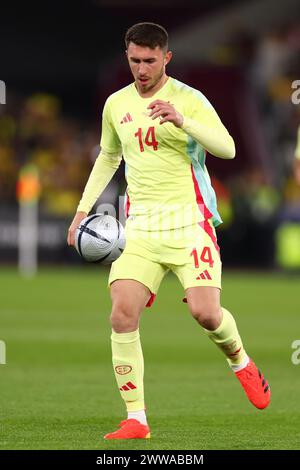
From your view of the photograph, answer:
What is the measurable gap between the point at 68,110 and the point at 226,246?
7.71 m

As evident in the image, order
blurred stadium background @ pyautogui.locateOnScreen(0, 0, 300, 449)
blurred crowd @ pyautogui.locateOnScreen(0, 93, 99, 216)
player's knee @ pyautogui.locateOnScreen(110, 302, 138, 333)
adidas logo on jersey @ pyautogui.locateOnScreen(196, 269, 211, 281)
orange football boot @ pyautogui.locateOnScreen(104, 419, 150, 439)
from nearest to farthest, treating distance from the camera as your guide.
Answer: orange football boot @ pyautogui.locateOnScreen(104, 419, 150, 439) < player's knee @ pyautogui.locateOnScreen(110, 302, 138, 333) < adidas logo on jersey @ pyautogui.locateOnScreen(196, 269, 211, 281) < blurred stadium background @ pyautogui.locateOnScreen(0, 0, 300, 449) < blurred crowd @ pyautogui.locateOnScreen(0, 93, 99, 216)

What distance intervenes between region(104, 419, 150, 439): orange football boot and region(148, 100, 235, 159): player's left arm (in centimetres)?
162

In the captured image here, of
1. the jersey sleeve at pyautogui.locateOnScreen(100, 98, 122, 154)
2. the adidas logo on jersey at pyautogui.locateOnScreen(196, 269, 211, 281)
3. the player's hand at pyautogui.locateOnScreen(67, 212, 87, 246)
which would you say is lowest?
the adidas logo on jersey at pyautogui.locateOnScreen(196, 269, 211, 281)

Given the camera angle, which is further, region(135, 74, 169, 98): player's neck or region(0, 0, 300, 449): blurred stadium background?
region(0, 0, 300, 449): blurred stadium background

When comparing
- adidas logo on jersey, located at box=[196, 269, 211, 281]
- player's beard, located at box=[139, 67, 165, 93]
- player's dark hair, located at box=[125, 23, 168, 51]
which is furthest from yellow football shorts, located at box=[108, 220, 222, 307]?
player's dark hair, located at box=[125, 23, 168, 51]

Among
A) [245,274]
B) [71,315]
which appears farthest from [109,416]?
[245,274]

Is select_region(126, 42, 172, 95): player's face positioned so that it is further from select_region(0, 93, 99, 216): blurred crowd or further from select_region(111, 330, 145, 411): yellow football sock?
select_region(0, 93, 99, 216): blurred crowd

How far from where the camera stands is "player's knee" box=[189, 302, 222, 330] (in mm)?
7609

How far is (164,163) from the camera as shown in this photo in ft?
25.5

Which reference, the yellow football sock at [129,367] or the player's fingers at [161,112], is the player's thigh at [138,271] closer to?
the yellow football sock at [129,367]

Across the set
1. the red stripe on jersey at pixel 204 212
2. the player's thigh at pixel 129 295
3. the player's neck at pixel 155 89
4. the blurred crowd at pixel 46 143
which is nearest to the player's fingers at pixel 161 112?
the player's neck at pixel 155 89

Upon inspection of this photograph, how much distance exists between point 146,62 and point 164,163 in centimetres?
63

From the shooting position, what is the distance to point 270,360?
39.0ft

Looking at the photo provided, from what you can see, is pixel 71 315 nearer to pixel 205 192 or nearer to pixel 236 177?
pixel 205 192
